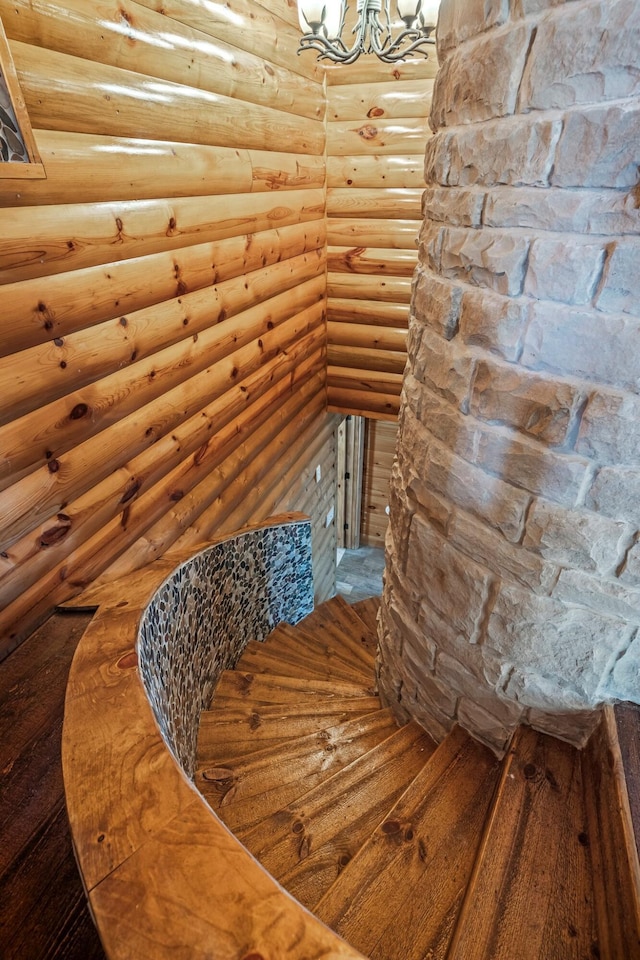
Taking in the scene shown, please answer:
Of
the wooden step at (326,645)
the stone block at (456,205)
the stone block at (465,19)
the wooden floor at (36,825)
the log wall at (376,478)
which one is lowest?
the log wall at (376,478)

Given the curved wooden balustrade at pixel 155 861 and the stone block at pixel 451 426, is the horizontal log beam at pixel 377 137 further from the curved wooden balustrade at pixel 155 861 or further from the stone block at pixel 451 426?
the curved wooden balustrade at pixel 155 861

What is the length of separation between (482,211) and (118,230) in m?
1.28

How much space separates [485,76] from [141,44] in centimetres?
135

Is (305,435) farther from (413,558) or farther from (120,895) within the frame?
(120,895)

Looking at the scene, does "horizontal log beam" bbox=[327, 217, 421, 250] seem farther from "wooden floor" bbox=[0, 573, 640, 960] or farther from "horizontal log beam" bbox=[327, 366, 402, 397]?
"wooden floor" bbox=[0, 573, 640, 960]

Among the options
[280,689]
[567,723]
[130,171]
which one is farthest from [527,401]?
[280,689]

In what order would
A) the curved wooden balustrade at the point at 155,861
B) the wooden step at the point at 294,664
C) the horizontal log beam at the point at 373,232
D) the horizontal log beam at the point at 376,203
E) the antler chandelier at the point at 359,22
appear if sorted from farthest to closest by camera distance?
the horizontal log beam at the point at 373,232
the horizontal log beam at the point at 376,203
the wooden step at the point at 294,664
the antler chandelier at the point at 359,22
the curved wooden balustrade at the point at 155,861

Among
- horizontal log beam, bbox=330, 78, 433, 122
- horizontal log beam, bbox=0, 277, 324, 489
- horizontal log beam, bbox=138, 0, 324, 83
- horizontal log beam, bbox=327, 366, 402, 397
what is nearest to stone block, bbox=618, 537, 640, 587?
horizontal log beam, bbox=0, 277, 324, 489

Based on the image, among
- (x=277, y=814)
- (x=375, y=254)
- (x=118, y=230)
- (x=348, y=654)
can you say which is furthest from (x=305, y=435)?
(x=277, y=814)

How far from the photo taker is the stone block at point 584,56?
0.74m

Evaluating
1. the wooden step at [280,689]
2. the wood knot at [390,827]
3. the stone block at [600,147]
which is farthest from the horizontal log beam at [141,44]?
the wooden step at [280,689]

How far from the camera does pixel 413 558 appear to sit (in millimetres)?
1474

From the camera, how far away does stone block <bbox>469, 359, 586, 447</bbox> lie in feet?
3.04

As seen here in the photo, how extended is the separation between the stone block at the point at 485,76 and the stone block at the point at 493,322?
1.11 feet
